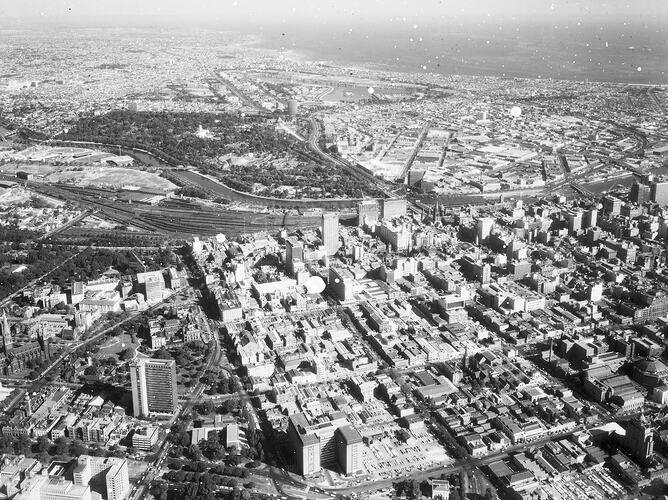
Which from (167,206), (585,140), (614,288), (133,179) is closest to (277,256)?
(167,206)

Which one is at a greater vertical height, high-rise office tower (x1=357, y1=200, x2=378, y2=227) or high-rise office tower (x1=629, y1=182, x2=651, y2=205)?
high-rise office tower (x1=629, y1=182, x2=651, y2=205)

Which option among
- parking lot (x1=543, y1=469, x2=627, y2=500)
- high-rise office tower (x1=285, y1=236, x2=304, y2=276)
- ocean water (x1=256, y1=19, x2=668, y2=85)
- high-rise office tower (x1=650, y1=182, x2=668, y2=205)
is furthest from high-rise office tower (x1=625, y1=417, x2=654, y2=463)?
ocean water (x1=256, y1=19, x2=668, y2=85)

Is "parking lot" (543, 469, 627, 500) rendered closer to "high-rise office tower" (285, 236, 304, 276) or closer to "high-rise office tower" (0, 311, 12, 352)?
"high-rise office tower" (285, 236, 304, 276)

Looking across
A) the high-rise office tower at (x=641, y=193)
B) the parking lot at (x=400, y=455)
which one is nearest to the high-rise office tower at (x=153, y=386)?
the parking lot at (x=400, y=455)

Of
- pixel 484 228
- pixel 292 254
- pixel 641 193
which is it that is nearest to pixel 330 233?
pixel 292 254

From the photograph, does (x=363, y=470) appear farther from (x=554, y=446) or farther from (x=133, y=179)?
(x=133, y=179)

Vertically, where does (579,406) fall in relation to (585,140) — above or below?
below

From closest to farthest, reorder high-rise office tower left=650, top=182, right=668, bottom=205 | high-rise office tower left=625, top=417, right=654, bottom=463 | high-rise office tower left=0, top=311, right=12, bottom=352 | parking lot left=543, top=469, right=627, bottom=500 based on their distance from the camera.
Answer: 1. parking lot left=543, top=469, right=627, bottom=500
2. high-rise office tower left=625, top=417, right=654, bottom=463
3. high-rise office tower left=0, top=311, right=12, bottom=352
4. high-rise office tower left=650, top=182, right=668, bottom=205

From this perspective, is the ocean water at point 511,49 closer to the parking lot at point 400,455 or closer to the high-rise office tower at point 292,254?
the high-rise office tower at point 292,254
